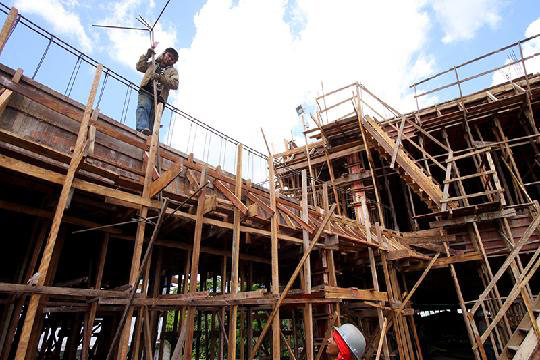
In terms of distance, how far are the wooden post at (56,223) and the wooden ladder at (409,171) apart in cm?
977

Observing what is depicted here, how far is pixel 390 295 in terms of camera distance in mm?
8625

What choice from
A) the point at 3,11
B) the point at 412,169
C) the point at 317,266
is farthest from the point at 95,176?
the point at 412,169

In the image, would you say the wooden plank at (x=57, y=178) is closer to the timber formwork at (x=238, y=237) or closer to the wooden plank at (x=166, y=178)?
the timber formwork at (x=238, y=237)

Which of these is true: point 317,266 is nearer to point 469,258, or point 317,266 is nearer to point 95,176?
point 469,258

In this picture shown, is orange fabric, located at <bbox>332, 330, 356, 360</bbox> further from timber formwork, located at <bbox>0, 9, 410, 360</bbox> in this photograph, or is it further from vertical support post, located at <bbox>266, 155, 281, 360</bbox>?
vertical support post, located at <bbox>266, 155, 281, 360</bbox>

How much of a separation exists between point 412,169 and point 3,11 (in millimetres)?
11498

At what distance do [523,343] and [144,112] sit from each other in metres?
8.40

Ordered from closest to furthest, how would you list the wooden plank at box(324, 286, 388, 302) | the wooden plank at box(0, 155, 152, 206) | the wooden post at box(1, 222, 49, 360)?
the wooden plank at box(0, 155, 152, 206) → the wooden post at box(1, 222, 49, 360) → the wooden plank at box(324, 286, 388, 302)

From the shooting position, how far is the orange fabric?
4.32m

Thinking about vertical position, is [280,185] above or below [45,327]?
above

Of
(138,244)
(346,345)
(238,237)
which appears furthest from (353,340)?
(138,244)

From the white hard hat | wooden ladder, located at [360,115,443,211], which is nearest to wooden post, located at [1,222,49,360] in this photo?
the white hard hat

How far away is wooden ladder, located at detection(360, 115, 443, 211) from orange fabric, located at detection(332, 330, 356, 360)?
737 cm

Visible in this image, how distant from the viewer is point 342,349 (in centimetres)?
438
